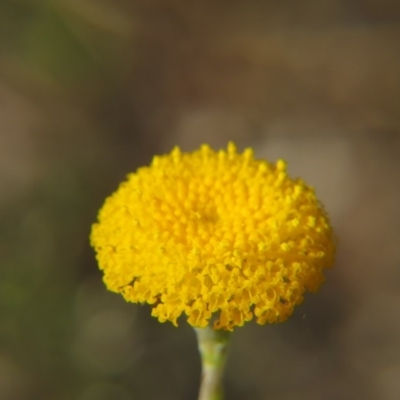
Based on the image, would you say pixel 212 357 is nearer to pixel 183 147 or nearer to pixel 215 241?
pixel 215 241

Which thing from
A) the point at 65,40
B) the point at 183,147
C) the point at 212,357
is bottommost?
the point at 212,357

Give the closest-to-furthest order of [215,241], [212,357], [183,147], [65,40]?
[215,241] → [212,357] → [65,40] → [183,147]

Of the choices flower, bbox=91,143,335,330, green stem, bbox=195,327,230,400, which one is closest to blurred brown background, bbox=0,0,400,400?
green stem, bbox=195,327,230,400

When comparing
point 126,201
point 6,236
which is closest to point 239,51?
point 6,236

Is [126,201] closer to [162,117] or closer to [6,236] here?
[6,236]

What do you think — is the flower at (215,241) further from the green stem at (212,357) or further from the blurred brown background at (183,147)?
the blurred brown background at (183,147)

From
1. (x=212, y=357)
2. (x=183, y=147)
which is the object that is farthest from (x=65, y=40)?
(x=212, y=357)
